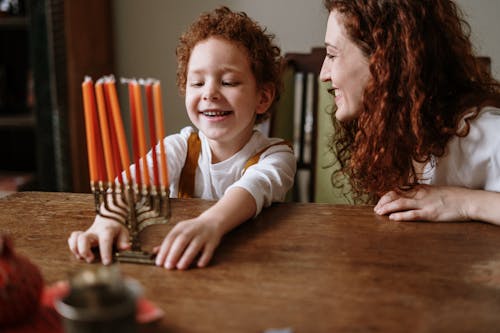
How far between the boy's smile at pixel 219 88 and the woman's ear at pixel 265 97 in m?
0.09

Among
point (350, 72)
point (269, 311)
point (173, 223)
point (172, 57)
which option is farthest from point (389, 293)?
point (172, 57)

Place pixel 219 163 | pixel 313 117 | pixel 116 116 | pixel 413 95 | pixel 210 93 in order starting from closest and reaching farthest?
1. pixel 116 116
2. pixel 413 95
3. pixel 210 93
4. pixel 219 163
5. pixel 313 117

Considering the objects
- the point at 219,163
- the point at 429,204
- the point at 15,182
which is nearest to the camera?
the point at 429,204

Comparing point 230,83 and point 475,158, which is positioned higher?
point 230,83

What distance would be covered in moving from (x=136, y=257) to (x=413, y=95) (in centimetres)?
72

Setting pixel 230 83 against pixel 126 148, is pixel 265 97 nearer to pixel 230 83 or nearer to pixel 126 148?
pixel 230 83

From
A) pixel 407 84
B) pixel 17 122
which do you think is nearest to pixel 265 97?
pixel 407 84

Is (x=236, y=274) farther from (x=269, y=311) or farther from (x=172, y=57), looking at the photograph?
(x=172, y=57)

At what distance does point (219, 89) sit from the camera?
144cm

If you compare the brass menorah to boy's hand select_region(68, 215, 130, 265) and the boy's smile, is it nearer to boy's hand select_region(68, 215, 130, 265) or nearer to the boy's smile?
boy's hand select_region(68, 215, 130, 265)

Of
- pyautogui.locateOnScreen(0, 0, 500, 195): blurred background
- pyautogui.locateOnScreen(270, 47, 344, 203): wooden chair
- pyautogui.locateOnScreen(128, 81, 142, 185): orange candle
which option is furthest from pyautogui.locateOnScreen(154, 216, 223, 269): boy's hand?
pyautogui.locateOnScreen(0, 0, 500, 195): blurred background

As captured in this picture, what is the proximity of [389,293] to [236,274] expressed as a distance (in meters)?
0.24

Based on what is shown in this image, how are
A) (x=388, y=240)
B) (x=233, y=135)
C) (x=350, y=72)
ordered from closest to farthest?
(x=388, y=240)
(x=350, y=72)
(x=233, y=135)

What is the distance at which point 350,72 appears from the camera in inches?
Answer: 53.4
